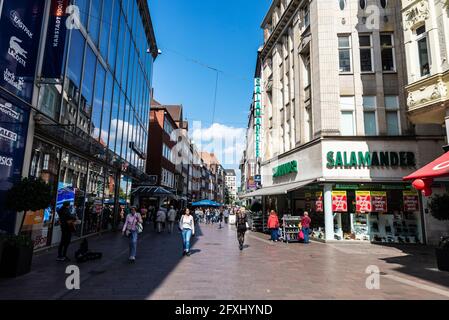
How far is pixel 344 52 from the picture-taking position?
1830 cm

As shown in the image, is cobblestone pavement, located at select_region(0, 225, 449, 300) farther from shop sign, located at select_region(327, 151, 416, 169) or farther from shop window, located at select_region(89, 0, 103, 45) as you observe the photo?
shop window, located at select_region(89, 0, 103, 45)

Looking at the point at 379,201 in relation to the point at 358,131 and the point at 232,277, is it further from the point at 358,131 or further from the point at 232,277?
the point at 232,277

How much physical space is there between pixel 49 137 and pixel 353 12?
58.0 ft

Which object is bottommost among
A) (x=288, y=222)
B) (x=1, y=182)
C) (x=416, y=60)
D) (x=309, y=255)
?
(x=309, y=255)

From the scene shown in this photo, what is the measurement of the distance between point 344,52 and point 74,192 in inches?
652

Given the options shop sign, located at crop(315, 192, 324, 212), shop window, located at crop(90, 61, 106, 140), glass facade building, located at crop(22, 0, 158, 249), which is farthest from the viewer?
shop sign, located at crop(315, 192, 324, 212)

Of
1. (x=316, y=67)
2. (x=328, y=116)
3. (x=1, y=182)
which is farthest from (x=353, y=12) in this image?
(x=1, y=182)

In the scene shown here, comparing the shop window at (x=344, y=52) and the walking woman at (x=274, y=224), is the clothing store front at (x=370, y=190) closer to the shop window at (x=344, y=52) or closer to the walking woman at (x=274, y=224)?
the walking woman at (x=274, y=224)

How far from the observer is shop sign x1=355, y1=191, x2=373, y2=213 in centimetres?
1631

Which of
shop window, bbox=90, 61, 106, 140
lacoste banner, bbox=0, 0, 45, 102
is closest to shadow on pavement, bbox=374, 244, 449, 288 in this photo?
lacoste banner, bbox=0, 0, 45, 102

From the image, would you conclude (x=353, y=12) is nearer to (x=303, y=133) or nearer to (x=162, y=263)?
(x=303, y=133)

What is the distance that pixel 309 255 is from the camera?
1196 cm

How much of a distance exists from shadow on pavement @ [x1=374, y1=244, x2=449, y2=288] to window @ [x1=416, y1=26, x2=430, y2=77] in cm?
732

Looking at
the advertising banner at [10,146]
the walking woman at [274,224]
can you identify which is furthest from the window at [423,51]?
the advertising banner at [10,146]
